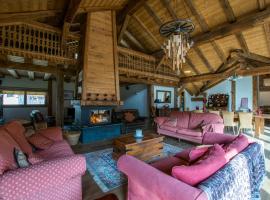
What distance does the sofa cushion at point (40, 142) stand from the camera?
106 inches

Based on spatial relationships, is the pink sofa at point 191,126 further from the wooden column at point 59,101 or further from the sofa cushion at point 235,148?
the wooden column at point 59,101

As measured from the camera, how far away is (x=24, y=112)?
8.25 m

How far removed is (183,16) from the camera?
5652 millimetres

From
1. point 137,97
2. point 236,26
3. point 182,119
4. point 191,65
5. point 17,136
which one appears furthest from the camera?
point 137,97

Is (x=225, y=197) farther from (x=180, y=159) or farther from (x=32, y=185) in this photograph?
(x=32, y=185)

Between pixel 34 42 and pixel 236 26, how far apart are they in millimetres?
6108

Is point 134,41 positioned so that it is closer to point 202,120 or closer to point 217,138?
point 202,120

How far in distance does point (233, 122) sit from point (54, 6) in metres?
7.06

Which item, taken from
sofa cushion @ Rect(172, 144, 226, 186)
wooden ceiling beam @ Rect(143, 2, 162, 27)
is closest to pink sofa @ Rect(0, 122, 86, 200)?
sofa cushion @ Rect(172, 144, 226, 186)

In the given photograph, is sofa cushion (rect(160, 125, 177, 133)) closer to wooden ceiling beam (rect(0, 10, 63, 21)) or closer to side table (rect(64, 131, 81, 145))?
side table (rect(64, 131, 81, 145))

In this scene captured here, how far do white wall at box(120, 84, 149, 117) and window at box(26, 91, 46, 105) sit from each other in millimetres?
4441

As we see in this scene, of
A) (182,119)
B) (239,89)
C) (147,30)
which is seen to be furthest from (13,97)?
(239,89)

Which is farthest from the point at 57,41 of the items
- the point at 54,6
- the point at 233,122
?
the point at 233,122

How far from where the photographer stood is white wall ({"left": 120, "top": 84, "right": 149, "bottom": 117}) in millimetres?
8828
